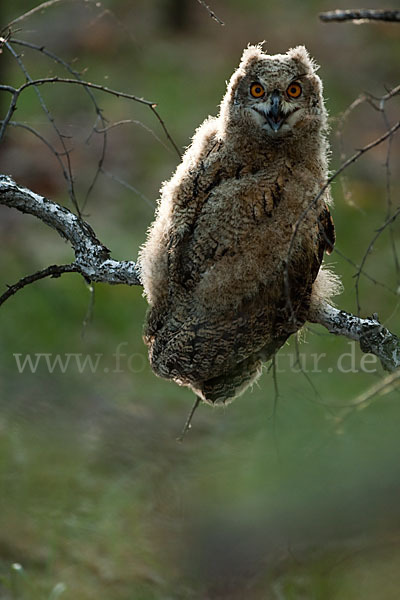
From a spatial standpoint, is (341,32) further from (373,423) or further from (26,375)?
(373,423)

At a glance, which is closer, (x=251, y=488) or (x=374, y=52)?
(x=251, y=488)

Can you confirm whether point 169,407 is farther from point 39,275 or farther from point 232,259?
point 232,259

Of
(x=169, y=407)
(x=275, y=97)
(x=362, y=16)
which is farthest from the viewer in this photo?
(x=169, y=407)

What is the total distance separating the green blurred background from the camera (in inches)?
52.8

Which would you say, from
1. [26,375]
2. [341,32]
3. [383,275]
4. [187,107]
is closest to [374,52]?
[341,32]

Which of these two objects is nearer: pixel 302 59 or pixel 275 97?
pixel 275 97

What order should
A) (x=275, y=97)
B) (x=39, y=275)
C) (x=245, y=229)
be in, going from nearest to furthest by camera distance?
(x=245, y=229) < (x=275, y=97) < (x=39, y=275)

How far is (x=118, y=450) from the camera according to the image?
620 cm

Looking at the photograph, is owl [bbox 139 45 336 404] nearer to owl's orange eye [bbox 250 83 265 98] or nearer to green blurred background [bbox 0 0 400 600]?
owl's orange eye [bbox 250 83 265 98]

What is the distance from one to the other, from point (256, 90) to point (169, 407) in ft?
18.8

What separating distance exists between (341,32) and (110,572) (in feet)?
47.7

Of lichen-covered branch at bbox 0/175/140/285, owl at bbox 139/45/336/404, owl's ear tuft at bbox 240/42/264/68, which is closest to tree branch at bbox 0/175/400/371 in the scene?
lichen-covered branch at bbox 0/175/140/285

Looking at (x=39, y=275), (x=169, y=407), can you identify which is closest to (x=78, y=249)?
(x=39, y=275)

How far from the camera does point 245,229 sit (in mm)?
2805
